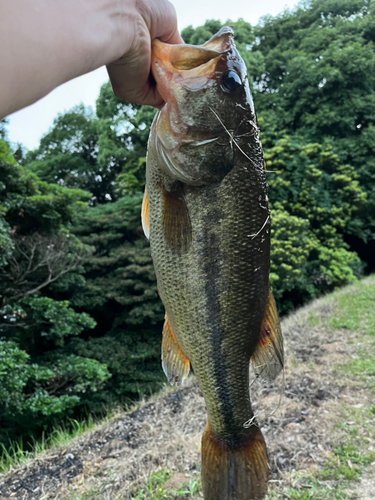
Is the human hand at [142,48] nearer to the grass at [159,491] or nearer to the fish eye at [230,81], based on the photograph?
the fish eye at [230,81]

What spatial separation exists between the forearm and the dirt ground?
2.02 meters

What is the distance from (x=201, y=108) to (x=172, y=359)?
988 millimetres

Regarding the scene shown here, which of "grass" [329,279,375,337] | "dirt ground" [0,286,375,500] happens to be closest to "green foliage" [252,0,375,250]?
"grass" [329,279,375,337]

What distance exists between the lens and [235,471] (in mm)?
1400

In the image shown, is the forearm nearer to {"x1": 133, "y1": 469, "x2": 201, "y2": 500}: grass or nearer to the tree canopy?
{"x1": 133, "y1": 469, "x2": 201, "y2": 500}: grass

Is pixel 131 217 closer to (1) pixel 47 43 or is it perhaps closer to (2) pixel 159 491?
(2) pixel 159 491

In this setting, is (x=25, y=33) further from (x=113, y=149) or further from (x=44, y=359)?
(x=113, y=149)

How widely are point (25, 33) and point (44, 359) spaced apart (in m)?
6.76

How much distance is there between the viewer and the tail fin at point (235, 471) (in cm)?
138

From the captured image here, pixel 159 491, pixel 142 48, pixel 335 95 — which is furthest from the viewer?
pixel 335 95

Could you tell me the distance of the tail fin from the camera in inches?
54.2

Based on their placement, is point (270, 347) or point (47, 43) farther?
point (270, 347)

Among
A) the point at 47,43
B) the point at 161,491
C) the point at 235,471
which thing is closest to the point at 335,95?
the point at 161,491

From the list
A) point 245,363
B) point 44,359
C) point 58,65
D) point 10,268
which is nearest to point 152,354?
point 44,359
